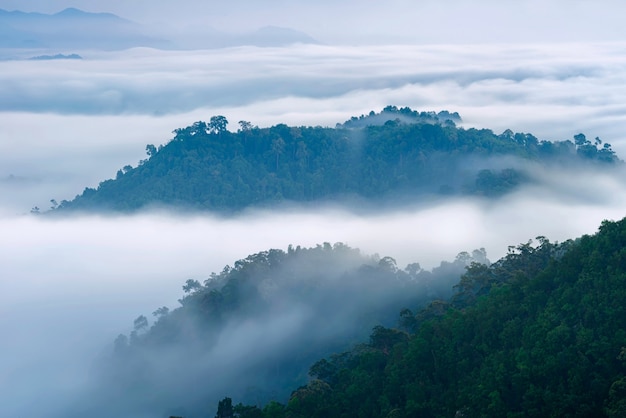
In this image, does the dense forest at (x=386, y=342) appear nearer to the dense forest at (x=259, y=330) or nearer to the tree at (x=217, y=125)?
the dense forest at (x=259, y=330)

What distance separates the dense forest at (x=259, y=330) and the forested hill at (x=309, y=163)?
874 inches

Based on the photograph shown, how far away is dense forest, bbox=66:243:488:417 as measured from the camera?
40156 millimetres

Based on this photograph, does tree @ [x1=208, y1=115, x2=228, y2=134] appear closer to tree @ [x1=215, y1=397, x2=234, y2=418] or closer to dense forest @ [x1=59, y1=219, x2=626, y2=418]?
dense forest @ [x1=59, y1=219, x2=626, y2=418]

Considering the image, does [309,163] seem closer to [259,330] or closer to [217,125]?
[217,125]

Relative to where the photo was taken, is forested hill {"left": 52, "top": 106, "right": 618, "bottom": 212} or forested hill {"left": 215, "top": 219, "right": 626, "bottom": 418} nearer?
forested hill {"left": 215, "top": 219, "right": 626, "bottom": 418}

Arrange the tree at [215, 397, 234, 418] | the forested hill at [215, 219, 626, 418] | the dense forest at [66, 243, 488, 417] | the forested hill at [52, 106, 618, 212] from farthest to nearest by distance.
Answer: the forested hill at [52, 106, 618, 212]
the dense forest at [66, 243, 488, 417]
the tree at [215, 397, 234, 418]
the forested hill at [215, 219, 626, 418]

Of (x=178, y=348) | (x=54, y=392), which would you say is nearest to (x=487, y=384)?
(x=178, y=348)

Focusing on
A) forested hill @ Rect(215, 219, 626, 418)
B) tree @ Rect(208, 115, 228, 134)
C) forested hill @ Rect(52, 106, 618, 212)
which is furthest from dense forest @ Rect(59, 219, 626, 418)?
tree @ Rect(208, 115, 228, 134)

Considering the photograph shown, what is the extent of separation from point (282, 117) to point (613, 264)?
105m

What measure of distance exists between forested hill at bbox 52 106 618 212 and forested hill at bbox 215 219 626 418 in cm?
3705

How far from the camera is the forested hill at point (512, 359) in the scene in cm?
2289

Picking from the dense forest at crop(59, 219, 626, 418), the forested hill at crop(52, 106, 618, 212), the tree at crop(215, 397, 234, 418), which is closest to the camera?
the dense forest at crop(59, 219, 626, 418)

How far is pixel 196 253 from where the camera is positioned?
236 feet

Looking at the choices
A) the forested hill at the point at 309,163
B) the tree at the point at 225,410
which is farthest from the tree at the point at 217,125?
the tree at the point at 225,410
